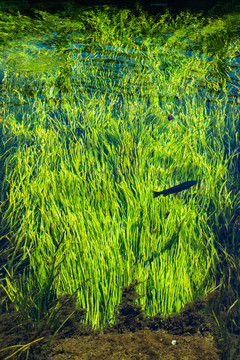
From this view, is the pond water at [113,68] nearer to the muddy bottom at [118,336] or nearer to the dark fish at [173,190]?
the dark fish at [173,190]

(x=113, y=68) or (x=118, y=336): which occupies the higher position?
(x=113, y=68)

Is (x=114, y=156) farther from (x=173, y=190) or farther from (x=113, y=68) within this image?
(x=113, y=68)

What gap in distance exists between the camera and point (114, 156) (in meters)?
2.73

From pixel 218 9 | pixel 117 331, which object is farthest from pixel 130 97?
pixel 117 331

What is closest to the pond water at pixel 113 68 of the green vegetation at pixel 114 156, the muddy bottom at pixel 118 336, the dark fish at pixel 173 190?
the green vegetation at pixel 114 156

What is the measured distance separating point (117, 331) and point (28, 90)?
142 inches

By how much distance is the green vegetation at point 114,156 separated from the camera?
1.84 m

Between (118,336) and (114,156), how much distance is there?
172 cm

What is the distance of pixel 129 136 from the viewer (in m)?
2.95

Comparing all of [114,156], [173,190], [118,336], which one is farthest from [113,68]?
[118,336]

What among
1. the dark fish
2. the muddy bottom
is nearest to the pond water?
the dark fish

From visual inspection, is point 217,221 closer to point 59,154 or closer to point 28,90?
point 59,154

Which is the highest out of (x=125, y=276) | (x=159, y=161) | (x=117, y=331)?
(x=159, y=161)

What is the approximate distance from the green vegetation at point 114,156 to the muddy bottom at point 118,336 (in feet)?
0.28
